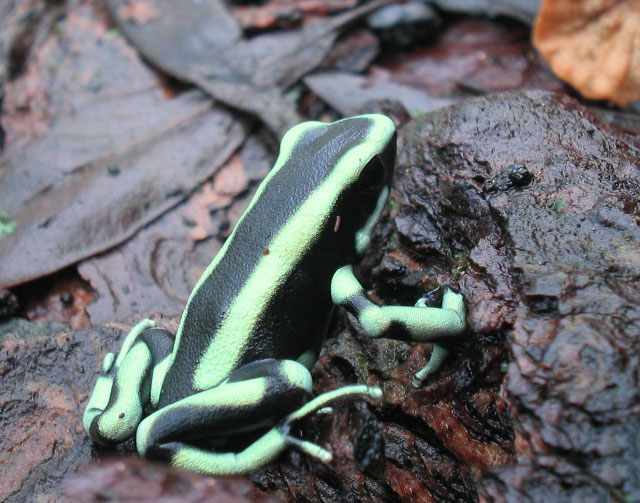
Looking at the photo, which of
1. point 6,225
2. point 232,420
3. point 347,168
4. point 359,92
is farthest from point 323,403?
point 359,92

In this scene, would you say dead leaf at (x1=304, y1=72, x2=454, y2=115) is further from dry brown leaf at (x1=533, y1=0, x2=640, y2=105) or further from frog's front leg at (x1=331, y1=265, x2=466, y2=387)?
frog's front leg at (x1=331, y1=265, x2=466, y2=387)

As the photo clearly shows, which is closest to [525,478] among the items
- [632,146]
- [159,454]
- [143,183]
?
[159,454]

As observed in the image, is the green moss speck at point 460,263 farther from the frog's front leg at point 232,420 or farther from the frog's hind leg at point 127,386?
the frog's hind leg at point 127,386

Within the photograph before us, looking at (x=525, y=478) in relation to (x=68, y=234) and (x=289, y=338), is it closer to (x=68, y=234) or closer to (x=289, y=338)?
(x=289, y=338)

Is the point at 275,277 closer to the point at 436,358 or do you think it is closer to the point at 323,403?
the point at 323,403

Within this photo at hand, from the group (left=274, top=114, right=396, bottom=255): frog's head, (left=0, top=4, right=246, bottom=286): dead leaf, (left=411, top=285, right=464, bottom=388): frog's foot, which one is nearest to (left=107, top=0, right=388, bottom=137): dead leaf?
(left=0, top=4, right=246, bottom=286): dead leaf

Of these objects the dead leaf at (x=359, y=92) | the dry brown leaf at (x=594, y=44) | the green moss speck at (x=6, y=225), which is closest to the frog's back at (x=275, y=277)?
the dead leaf at (x=359, y=92)

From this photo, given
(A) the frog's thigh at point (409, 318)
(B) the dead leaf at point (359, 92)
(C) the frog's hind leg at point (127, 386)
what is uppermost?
(A) the frog's thigh at point (409, 318)
